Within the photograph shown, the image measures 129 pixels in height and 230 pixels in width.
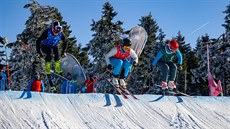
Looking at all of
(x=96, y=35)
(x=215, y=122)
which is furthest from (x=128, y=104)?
(x=96, y=35)

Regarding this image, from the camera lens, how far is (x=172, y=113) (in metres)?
7.47

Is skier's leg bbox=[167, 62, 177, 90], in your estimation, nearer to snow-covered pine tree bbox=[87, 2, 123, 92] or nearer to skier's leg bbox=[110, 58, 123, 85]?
skier's leg bbox=[110, 58, 123, 85]

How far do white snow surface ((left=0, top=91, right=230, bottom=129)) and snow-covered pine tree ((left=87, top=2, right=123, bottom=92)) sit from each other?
1570 centimetres

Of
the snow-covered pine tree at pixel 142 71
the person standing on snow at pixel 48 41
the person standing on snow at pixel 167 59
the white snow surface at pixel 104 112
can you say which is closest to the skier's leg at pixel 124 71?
the person standing on snow at pixel 167 59

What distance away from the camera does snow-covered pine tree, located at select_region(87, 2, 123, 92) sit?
79.1 ft

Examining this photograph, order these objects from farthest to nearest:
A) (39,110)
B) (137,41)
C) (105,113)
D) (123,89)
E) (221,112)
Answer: (137,41) → (123,89) → (221,112) → (105,113) → (39,110)

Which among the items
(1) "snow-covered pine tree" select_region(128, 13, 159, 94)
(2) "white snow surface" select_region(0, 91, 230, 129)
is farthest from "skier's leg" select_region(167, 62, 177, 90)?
(1) "snow-covered pine tree" select_region(128, 13, 159, 94)

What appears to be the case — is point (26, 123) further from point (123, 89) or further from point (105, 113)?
point (123, 89)

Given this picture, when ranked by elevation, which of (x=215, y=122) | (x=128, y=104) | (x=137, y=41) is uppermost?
(x=137, y=41)

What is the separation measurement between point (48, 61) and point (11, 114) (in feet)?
9.37

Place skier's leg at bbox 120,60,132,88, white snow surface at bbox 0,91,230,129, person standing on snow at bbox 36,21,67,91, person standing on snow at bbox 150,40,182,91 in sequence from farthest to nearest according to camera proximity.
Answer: person standing on snow at bbox 150,40,182,91 → skier's leg at bbox 120,60,132,88 → person standing on snow at bbox 36,21,67,91 → white snow surface at bbox 0,91,230,129

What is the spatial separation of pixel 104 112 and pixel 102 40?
18.2 meters

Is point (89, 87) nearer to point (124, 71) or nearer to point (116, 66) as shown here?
point (124, 71)

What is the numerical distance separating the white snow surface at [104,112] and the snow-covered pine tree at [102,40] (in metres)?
15.7
